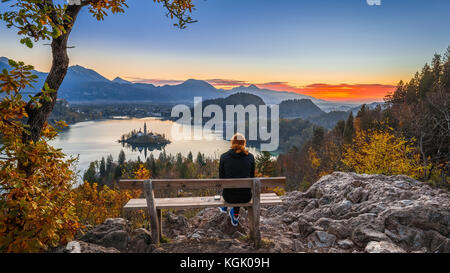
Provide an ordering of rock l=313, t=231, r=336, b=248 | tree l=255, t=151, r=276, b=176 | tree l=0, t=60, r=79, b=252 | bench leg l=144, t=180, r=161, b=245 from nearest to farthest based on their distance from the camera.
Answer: tree l=0, t=60, r=79, b=252
bench leg l=144, t=180, r=161, b=245
rock l=313, t=231, r=336, b=248
tree l=255, t=151, r=276, b=176

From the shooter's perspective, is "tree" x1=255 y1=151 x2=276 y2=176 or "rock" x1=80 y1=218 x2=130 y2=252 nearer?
"rock" x1=80 y1=218 x2=130 y2=252

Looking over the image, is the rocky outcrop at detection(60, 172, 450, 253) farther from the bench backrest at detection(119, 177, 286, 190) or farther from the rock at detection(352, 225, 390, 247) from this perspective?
→ the bench backrest at detection(119, 177, 286, 190)

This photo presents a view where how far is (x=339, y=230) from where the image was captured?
4.42 meters

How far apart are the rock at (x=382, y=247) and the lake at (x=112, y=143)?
6725 cm

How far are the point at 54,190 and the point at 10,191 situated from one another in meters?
0.50

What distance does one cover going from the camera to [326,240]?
4.38 meters

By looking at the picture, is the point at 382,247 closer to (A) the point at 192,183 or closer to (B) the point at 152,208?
(A) the point at 192,183

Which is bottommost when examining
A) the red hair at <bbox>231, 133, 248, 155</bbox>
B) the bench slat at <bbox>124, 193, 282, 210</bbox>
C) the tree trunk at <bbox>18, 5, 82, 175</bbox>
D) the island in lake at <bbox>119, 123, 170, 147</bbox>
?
the island in lake at <bbox>119, 123, 170, 147</bbox>

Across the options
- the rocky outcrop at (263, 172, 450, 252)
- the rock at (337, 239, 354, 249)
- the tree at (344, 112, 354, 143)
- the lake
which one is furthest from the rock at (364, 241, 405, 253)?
the lake

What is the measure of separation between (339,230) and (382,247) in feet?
3.01

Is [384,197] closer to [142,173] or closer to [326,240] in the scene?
[326,240]

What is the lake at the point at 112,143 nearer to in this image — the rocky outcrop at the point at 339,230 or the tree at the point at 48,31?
the rocky outcrop at the point at 339,230

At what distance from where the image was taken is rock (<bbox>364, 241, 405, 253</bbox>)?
3414 mm

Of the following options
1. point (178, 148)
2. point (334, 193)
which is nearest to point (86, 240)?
point (334, 193)
